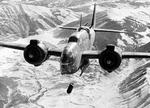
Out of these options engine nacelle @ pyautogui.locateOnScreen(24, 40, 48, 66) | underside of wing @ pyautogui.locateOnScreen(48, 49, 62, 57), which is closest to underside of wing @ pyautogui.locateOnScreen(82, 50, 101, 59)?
underside of wing @ pyautogui.locateOnScreen(48, 49, 62, 57)

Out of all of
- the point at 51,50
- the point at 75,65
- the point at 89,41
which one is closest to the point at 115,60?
the point at 75,65

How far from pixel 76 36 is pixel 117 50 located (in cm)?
758

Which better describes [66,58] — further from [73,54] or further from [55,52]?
[55,52]

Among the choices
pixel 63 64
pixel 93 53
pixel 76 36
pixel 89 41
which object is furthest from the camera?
pixel 89 41

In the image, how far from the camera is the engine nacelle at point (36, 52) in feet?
153

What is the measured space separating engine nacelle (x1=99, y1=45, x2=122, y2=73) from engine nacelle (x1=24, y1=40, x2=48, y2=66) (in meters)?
8.64

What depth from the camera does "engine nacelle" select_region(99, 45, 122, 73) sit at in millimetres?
44344

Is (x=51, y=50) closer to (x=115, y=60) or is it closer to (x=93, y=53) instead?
(x=93, y=53)

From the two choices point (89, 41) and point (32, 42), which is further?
point (89, 41)

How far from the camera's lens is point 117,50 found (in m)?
44.9

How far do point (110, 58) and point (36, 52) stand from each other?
1108 centimetres

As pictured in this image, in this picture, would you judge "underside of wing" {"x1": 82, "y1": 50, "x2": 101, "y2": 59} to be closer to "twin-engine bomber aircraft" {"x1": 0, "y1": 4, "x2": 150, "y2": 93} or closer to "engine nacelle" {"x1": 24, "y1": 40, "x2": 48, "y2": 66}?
"twin-engine bomber aircraft" {"x1": 0, "y1": 4, "x2": 150, "y2": 93}

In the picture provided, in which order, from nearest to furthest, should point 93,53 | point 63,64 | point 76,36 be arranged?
point 63,64 < point 93,53 < point 76,36

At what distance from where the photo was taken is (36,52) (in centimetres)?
4684
